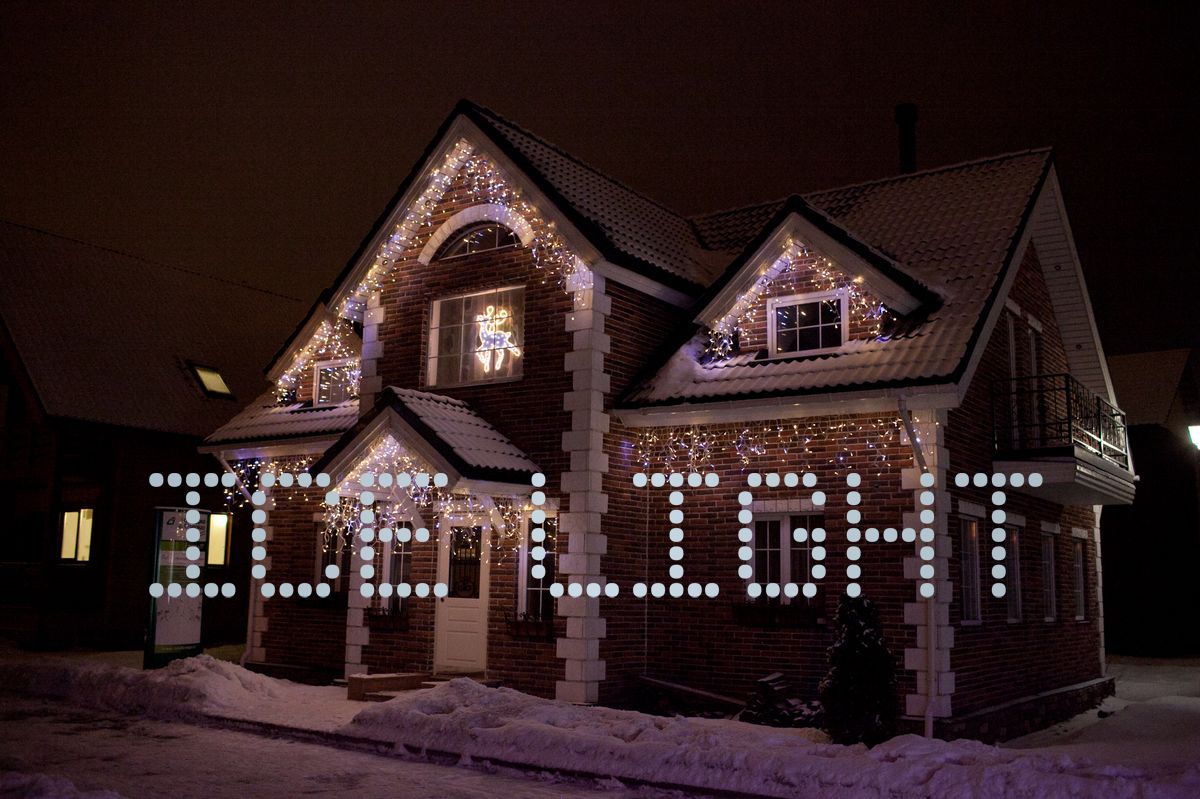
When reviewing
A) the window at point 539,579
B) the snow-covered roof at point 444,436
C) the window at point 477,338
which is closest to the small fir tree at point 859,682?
the window at point 539,579

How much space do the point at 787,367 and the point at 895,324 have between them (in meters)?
1.50

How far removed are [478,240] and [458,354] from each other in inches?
70.5

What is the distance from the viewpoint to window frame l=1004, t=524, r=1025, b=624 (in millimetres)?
15703

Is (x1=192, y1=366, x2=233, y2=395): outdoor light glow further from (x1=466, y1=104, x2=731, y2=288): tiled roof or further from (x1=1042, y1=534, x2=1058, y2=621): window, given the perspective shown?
(x1=1042, y1=534, x2=1058, y2=621): window

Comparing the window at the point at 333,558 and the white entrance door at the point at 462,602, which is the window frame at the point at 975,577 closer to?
the white entrance door at the point at 462,602

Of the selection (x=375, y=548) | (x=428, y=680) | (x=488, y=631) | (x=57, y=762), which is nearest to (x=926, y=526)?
(x=488, y=631)

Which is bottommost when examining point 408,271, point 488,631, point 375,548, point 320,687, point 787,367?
point 320,687

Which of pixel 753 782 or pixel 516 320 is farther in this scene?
pixel 516 320

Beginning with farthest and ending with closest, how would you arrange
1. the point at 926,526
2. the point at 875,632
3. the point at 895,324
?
1. the point at 895,324
2. the point at 926,526
3. the point at 875,632

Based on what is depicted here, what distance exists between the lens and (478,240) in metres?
16.5

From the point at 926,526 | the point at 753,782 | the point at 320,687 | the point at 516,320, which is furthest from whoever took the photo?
the point at 320,687

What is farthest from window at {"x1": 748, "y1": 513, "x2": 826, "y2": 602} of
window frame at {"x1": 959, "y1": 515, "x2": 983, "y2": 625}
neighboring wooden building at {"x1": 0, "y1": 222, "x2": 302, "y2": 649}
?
neighboring wooden building at {"x1": 0, "y1": 222, "x2": 302, "y2": 649}

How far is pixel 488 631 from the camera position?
1526 cm

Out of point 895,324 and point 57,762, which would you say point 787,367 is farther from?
point 57,762
